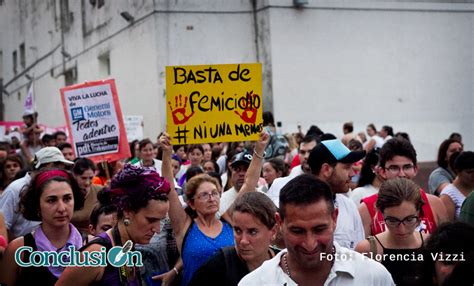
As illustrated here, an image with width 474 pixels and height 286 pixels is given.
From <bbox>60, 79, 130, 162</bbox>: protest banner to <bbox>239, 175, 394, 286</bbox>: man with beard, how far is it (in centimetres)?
702

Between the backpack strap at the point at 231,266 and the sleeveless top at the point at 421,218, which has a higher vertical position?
the sleeveless top at the point at 421,218

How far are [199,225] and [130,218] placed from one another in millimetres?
1492

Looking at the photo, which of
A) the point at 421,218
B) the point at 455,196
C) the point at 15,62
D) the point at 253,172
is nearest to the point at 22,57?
the point at 15,62

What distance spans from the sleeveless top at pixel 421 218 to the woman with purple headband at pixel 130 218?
184cm

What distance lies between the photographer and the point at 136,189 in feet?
14.9

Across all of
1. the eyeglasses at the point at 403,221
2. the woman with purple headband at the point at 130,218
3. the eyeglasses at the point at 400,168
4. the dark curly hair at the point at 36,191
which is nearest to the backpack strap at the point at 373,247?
the eyeglasses at the point at 403,221

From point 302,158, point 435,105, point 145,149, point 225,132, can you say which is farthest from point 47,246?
point 435,105

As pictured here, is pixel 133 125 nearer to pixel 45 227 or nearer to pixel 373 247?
pixel 45 227

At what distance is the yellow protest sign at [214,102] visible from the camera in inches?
290

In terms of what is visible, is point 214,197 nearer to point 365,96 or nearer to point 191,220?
point 191,220

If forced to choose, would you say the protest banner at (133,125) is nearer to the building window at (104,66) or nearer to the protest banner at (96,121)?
the protest banner at (96,121)

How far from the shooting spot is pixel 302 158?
8.41 metres

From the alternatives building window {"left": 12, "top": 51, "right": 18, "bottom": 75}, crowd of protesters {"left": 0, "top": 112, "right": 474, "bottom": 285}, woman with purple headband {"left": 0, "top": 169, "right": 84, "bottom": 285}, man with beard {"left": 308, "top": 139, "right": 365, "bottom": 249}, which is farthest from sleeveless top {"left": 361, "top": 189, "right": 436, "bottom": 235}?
building window {"left": 12, "top": 51, "right": 18, "bottom": 75}

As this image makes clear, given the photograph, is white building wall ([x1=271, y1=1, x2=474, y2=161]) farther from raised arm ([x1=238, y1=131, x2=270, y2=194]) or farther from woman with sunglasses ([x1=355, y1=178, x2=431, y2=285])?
woman with sunglasses ([x1=355, y1=178, x2=431, y2=285])
